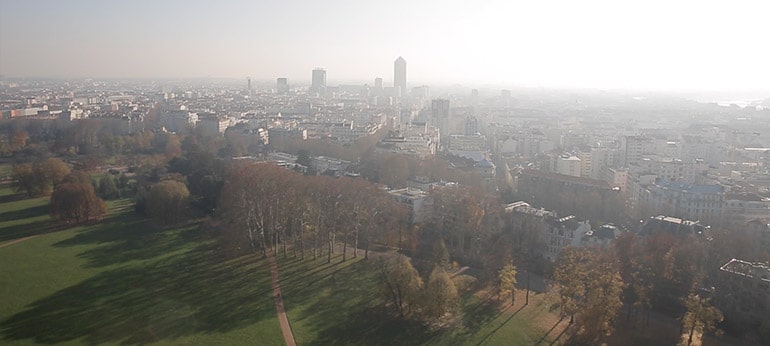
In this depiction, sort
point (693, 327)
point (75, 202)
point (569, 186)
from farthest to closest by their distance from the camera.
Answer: point (569, 186), point (75, 202), point (693, 327)

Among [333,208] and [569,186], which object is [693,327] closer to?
[333,208]

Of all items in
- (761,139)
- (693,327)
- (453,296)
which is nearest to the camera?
(693,327)

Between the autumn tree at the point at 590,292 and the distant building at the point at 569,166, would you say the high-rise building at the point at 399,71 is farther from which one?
the autumn tree at the point at 590,292

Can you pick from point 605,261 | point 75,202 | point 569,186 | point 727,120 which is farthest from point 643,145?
point 727,120

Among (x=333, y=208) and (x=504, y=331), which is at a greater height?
(x=333, y=208)

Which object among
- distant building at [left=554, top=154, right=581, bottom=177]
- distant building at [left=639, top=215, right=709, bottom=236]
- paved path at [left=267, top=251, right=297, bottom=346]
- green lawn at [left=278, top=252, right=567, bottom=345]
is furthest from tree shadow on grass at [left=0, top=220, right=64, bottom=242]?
distant building at [left=554, top=154, right=581, bottom=177]

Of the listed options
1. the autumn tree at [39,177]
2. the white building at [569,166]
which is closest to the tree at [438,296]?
the autumn tree at [39,177]

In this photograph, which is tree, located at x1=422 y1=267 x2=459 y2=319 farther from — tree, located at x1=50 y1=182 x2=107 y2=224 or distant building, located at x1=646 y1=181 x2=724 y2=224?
tree, located at x1=50 y1=182 x2=107 y2=224
